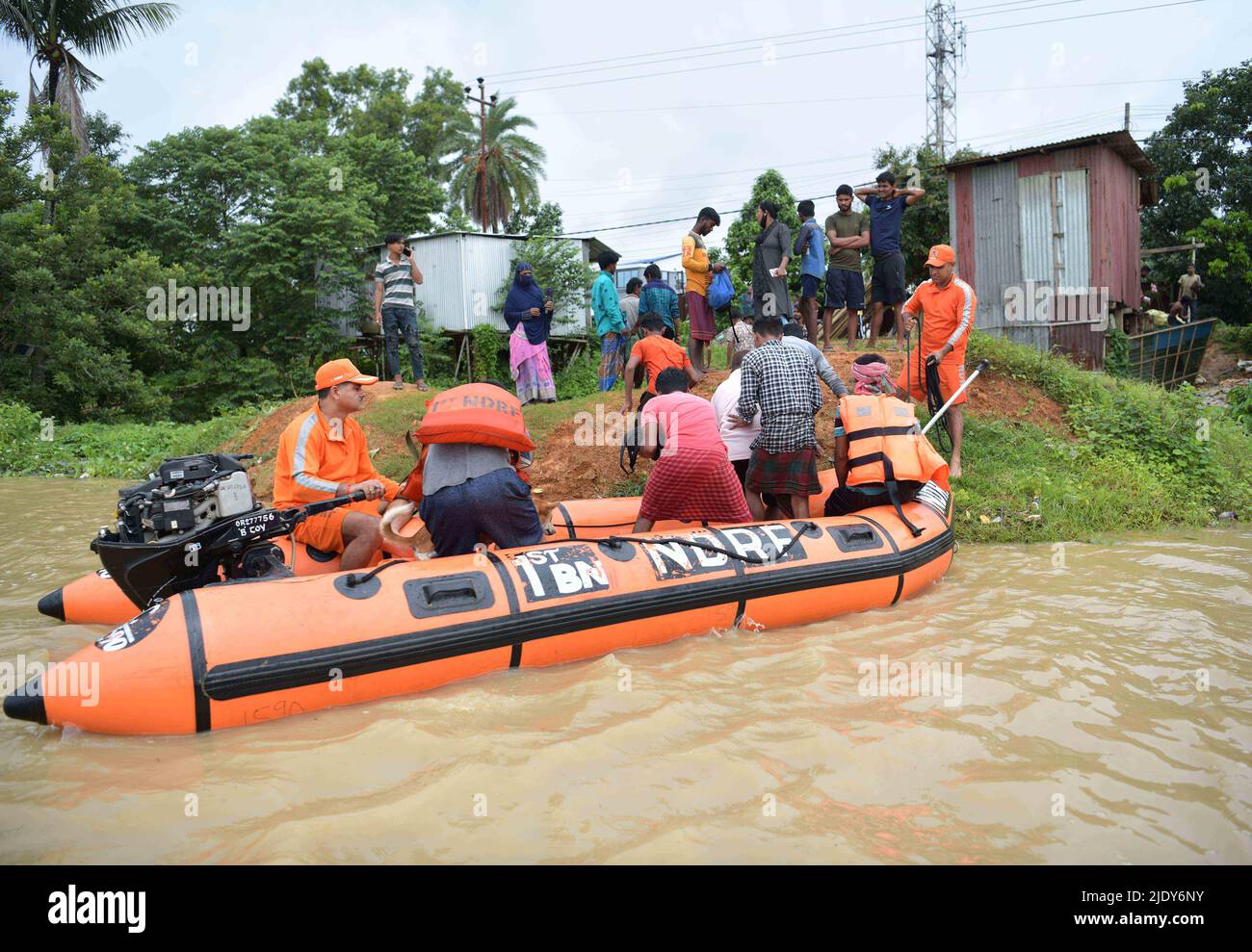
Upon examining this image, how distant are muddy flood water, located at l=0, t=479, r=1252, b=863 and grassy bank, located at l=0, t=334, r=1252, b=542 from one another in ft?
8.11

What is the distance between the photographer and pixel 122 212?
62.5 ft

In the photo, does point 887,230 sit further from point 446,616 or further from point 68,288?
point 68,288

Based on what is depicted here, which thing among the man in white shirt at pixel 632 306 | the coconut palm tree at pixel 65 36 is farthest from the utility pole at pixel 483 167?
the man in white shirt at pixel 632 306

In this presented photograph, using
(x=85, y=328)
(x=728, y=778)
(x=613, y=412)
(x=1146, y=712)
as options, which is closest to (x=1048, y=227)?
(x=613, y=412)

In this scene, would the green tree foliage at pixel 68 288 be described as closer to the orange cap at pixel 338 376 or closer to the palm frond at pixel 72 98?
the palm frond at pixel 72 98

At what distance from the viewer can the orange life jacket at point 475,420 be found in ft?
14.6

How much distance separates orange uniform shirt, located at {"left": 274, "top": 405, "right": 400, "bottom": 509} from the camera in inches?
192

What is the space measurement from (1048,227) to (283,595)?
1396 centimetres

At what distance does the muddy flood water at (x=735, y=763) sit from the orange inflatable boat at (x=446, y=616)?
0.13 m

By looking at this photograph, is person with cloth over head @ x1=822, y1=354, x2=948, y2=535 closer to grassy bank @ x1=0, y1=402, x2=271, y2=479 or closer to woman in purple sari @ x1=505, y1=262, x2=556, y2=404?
woman in purple sari @ x1=505, y1=262, x2=556, y2=404

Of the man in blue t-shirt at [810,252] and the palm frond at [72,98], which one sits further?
the palm frond at [72,98]

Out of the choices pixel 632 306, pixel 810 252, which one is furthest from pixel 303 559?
pixel 632 306

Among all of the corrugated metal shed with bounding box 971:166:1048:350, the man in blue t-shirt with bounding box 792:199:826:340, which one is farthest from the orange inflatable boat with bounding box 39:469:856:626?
the corrugated metal shed with bounding box 971:166:1048:350
